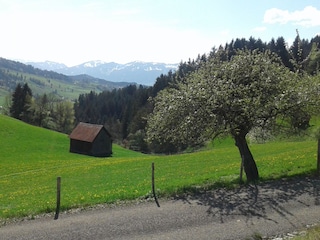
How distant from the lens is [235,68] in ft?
65.4

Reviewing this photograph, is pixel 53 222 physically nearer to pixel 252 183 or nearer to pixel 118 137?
pixel 252 183

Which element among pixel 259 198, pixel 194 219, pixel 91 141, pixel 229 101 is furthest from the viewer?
pixel 91 141

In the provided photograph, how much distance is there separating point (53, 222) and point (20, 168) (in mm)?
43223

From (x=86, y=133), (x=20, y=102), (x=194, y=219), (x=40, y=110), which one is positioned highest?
(x=194, y=219)

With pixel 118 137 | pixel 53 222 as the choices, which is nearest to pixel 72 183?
pixel 53 222

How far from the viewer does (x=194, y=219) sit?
15.1 meters

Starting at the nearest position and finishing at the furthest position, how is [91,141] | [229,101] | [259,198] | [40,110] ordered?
[259,198] → [229,101] → [91,141] → [40,110]

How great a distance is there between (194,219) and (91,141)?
72449mm

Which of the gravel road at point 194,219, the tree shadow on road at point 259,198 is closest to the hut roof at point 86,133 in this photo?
the tree shadow on road at point 259,198

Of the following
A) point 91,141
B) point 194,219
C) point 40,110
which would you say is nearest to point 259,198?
point 194,219

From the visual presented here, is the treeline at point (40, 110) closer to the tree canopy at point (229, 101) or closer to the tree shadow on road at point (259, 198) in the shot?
the tree canopy at point (229, 101)

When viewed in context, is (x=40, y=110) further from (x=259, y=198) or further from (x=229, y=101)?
(x=259, y=198)

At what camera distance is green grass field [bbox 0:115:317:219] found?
20703 millimetres

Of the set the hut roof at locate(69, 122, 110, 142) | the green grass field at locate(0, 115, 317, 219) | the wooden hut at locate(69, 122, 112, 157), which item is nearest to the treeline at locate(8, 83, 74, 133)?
the green grass field at locate(0, 115, 317, 219)
